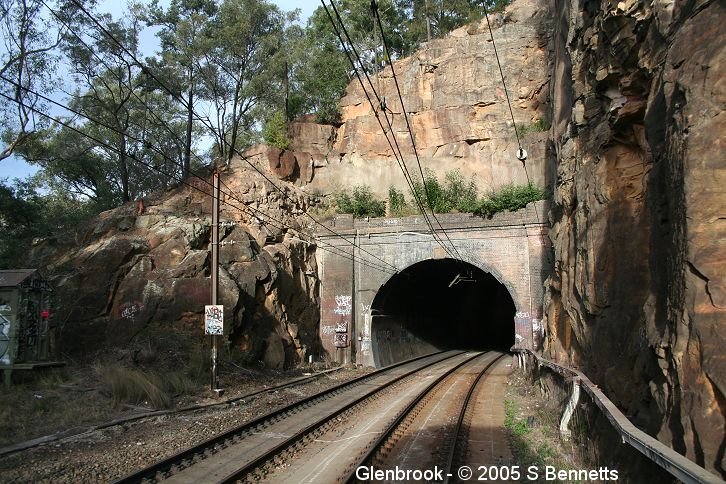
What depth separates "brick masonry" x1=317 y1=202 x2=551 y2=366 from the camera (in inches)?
938

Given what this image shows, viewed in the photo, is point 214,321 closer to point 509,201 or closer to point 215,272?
point 215,272

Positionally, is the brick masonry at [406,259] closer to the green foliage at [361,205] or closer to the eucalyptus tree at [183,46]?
the green foliage at [361,205]

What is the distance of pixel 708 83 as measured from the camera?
19.0ft

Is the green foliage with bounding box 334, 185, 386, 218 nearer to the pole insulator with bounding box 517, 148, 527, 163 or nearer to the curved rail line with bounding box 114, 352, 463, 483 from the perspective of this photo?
the pole insulator with bounding box 517, 148, 527, 163

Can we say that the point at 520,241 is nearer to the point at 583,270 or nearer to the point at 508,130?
the point at 508,130

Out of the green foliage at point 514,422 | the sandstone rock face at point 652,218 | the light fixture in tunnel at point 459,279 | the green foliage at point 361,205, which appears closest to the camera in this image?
the sandstone rock face at point 652,218

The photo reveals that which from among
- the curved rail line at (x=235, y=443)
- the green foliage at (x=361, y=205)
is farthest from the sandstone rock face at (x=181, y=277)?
the curved rail line at (x=235, y=443)

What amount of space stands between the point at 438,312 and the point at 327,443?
27268 mm

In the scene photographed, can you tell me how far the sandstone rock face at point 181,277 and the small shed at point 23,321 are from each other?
9.34 feet

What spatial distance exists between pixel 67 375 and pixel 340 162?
2015 cm

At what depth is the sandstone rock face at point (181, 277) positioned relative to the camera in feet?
58.4

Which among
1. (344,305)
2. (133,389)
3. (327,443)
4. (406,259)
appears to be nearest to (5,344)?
(133,389)

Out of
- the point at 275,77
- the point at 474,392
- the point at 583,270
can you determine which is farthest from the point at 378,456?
the point at 275,77

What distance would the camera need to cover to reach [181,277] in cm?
1881
